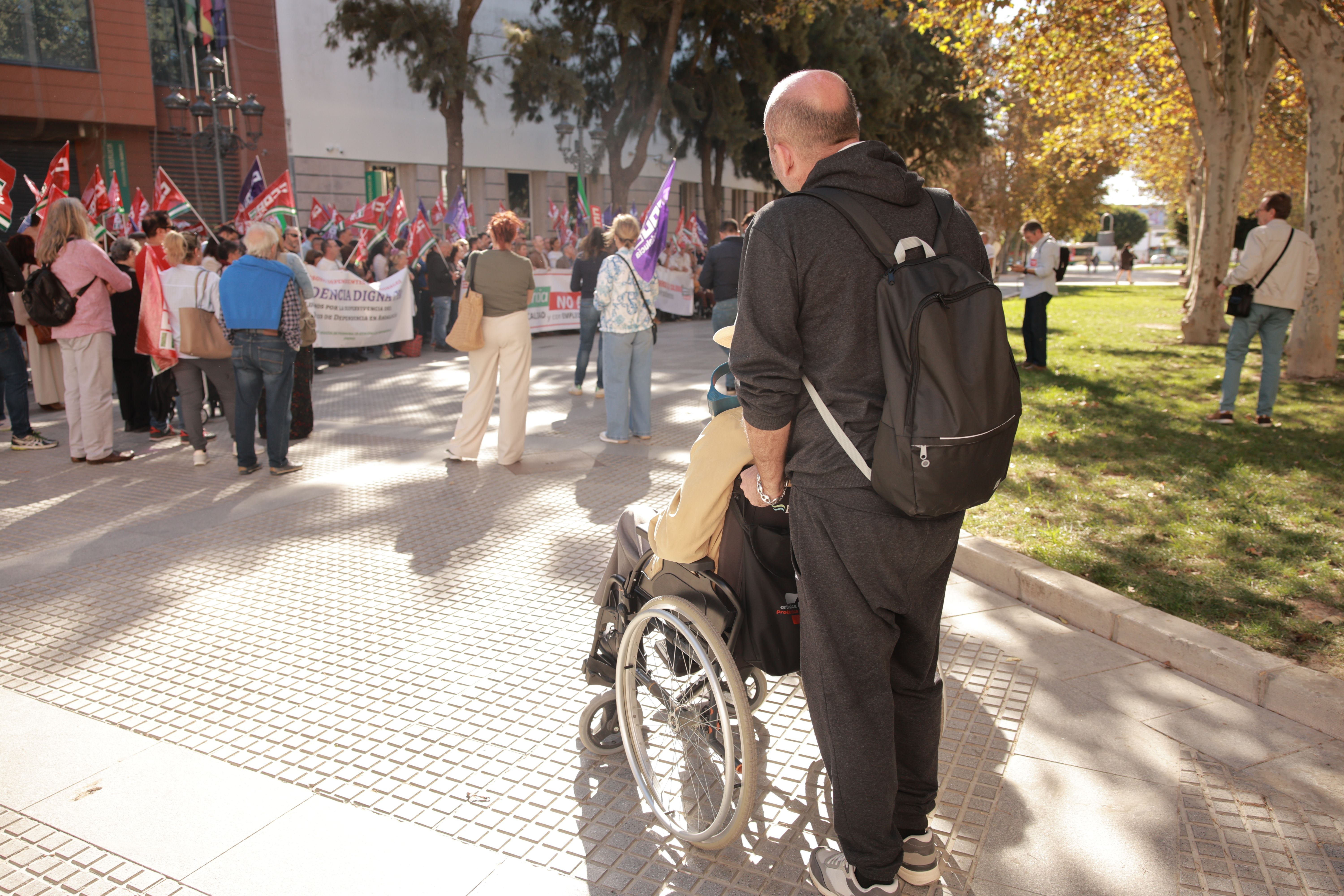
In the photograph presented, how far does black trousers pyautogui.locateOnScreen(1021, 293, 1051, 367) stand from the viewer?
38.7 ft

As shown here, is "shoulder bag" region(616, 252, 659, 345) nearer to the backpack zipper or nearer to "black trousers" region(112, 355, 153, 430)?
"black trousers" region(112, 355, 153, 430)

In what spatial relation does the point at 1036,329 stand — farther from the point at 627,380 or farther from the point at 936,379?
the point at 936,379

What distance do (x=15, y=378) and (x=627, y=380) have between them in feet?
17.8

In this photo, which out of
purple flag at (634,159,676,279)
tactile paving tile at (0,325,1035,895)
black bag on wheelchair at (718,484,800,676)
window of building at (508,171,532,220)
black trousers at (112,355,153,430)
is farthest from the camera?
window of building at (508,171,532,220)

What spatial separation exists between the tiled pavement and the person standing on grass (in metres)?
7.09

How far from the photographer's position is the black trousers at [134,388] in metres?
9.08

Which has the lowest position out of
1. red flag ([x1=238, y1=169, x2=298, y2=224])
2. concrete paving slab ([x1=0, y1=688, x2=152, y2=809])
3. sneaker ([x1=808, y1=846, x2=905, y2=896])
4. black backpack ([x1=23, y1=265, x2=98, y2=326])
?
concrete paving slab ([x1=0, y1=688, x2=152, y2=809])

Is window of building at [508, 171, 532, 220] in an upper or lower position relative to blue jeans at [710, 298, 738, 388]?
upper

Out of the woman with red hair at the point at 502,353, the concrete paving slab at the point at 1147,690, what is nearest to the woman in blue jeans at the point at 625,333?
the woman with red hair at the point at 502,353

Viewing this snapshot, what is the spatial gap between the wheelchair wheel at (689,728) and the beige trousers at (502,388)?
15.1 feet

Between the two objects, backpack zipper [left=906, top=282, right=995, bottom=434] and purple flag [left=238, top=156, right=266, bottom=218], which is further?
purple flag [left=238, top=156, right=266, bottom=218]

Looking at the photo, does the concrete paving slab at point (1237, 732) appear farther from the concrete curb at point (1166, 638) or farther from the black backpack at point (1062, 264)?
the black backpack at point (1062, 264)

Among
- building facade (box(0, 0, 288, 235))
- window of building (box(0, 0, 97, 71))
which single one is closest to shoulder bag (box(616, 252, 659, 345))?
building facade (box(0, 0, 288, 235))

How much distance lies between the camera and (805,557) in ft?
7.64
